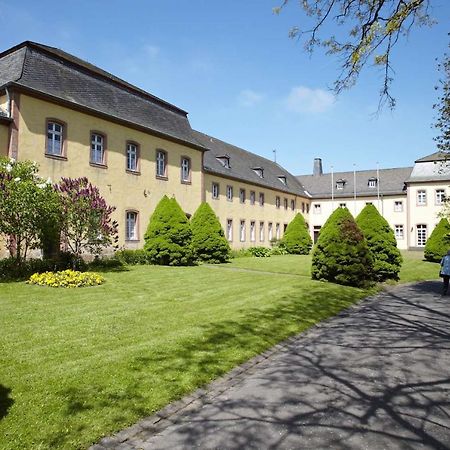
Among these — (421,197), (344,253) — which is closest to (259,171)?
(421,197)

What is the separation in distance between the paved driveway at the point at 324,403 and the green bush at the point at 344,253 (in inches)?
257

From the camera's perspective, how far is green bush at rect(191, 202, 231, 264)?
22453 millimetres

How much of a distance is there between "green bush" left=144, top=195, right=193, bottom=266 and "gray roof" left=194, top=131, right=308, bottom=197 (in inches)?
368

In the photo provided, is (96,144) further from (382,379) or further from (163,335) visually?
(382,379)

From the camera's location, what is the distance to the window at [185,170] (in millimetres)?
25156

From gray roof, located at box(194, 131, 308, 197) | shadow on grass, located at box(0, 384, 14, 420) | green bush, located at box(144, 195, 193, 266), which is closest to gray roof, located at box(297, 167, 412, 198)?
gray roof, located at box(194, 131, 308, 197)

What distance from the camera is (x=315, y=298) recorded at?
11258mm

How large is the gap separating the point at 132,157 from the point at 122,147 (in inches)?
39.4

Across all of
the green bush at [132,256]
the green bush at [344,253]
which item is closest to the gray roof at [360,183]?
the green bush at [344,253]

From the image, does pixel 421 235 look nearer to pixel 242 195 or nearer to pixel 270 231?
pixel 270 231

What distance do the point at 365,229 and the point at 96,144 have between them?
1299cm

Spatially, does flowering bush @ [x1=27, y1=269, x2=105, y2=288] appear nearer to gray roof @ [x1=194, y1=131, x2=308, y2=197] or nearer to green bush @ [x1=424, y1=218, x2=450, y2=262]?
gray roof @ [x1=194, y1=131, x2=308, y2=197]

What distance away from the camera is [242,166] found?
3641 centimetres

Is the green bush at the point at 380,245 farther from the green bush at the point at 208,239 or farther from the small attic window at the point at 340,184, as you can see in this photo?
the small attic window at the point at 340,184
